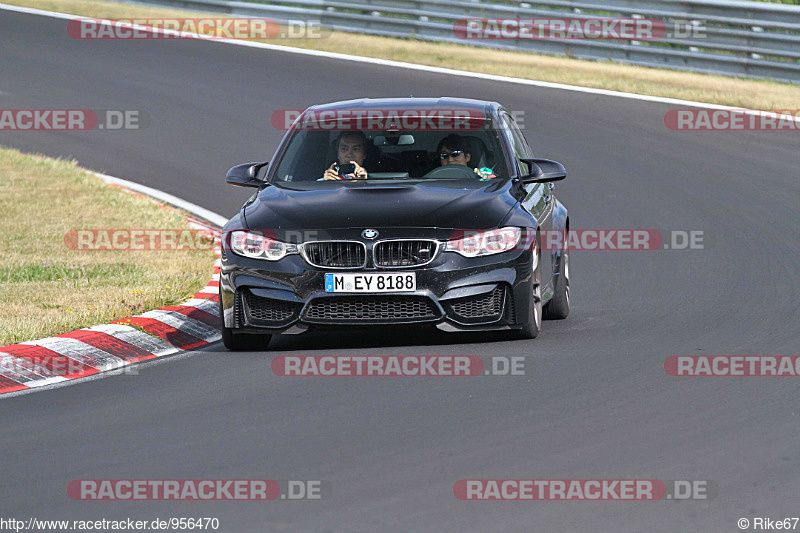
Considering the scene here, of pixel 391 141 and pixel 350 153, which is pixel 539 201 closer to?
pixel 391 141

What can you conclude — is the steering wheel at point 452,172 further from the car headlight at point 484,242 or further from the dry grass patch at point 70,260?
the dry grass patch at point 70,260

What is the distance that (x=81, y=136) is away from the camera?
774 inches

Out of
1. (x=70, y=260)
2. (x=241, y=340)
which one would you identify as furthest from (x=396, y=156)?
(x=70, y=260)

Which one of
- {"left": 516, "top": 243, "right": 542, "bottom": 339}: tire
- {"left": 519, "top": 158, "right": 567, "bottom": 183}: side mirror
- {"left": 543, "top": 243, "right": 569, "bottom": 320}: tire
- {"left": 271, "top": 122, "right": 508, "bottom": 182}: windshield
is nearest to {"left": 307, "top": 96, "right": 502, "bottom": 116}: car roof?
{"left": 271, "top": 122, "right": 508, "bottom": 182}: windshield

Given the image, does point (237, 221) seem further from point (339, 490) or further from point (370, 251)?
point (339, 490)

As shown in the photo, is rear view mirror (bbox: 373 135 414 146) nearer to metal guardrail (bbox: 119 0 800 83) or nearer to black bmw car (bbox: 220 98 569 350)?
black bmw car (bbox: 220 98 569 350)

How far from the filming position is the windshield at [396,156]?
10.0 meters

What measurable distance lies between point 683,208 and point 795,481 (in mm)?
9732

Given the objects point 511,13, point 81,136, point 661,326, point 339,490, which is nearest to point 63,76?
point 81,136

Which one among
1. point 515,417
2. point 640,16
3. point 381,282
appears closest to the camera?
point 515,417

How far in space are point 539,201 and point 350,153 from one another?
4.38ft

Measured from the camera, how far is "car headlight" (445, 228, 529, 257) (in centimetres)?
876

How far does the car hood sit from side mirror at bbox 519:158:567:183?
0.72ft

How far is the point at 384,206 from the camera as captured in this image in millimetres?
9070
